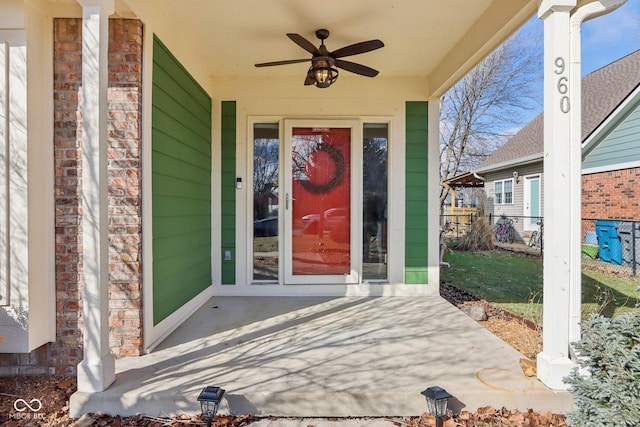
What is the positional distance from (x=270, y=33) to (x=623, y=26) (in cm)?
1202

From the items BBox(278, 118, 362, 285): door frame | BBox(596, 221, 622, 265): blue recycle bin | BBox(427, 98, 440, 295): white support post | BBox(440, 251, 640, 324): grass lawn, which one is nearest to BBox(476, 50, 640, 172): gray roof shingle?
BBox(596, 221, 622, 265): blue recycle bin

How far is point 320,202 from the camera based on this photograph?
15.4ft

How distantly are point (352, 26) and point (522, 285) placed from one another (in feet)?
15.1

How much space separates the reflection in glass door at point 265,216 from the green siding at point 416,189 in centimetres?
167

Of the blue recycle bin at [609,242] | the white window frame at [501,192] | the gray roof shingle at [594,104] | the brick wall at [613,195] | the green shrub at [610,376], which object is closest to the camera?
the green shrub at [610,376]

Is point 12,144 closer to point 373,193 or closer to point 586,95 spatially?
point 373,193

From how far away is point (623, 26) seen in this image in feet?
34.3

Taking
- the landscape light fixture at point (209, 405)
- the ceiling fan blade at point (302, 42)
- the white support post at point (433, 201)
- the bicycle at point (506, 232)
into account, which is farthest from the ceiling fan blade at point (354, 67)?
the bicycle at point (506, 232)

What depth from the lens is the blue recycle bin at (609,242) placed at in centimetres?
734

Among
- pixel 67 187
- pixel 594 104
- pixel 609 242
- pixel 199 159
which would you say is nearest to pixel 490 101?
pixel 594 104

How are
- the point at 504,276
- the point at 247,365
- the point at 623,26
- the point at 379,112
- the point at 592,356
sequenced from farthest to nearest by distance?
the point at 623,26, the point at 504,276, the point at 379,112, the point at 247,365, the point at 592,356

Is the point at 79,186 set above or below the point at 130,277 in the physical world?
above

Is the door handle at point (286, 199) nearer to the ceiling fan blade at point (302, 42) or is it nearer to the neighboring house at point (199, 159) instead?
the neighboring house at point (199, 159)

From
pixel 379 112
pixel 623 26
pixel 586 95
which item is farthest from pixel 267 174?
pixel 623 26
